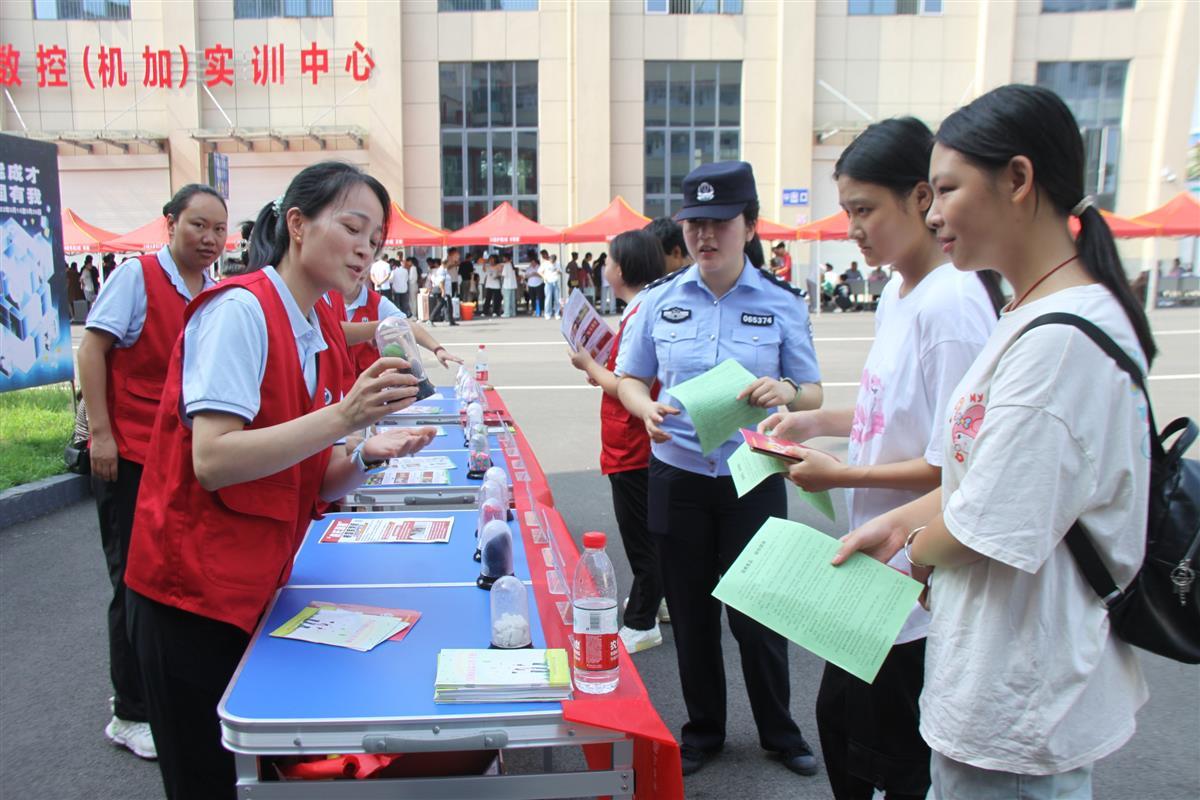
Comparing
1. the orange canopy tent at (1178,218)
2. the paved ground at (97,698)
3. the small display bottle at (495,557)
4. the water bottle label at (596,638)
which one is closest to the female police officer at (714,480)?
the paved ground at (97,698)

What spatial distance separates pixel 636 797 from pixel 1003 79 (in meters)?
30.6

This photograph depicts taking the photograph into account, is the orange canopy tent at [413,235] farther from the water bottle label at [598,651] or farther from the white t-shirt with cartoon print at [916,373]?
the water bottle label at [598,651]

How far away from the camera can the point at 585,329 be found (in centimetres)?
427

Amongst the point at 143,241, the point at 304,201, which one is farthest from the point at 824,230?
the point at 304,201

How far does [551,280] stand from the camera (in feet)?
81.4

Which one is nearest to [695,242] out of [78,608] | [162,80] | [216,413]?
[216,413]

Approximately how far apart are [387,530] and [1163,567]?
2.36 metres

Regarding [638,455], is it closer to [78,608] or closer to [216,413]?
[216,413]

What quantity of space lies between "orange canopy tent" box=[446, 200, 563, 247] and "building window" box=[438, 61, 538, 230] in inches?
226

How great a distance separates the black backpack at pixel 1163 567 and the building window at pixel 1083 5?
106 feet

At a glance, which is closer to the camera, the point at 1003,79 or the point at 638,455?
the point at 638,455

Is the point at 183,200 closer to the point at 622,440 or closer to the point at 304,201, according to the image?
the point at 304,201

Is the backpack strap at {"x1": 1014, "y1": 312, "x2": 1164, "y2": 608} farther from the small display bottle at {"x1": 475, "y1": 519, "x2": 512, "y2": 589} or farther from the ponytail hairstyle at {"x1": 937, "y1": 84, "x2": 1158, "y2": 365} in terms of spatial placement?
the small display bottle at {"x1": 475, "y1": 519, "x2": 512, "y2": 589}

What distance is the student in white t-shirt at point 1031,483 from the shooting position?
52.7 inches
